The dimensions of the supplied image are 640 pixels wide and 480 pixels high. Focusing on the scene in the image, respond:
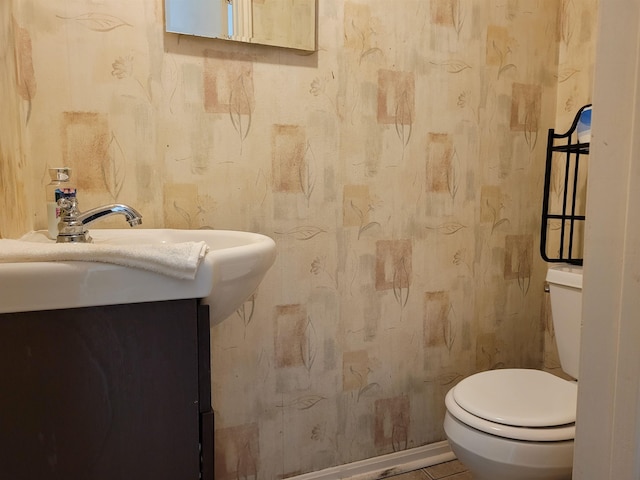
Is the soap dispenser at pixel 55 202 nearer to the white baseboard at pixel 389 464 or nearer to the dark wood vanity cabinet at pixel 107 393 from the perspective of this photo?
the dark wood vanity cabinet at pixel 107 393

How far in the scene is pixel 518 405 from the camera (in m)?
1.28

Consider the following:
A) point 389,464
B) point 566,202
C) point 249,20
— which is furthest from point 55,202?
point 566,202

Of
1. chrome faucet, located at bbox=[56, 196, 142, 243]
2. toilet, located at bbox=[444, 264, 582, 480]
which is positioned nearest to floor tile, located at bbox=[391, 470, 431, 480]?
toilet, located at bbox=[444, 264, 582, 480]

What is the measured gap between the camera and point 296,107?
144 cm

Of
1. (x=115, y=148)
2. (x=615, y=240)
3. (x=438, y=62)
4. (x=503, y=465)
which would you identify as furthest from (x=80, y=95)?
(x=503, y=465)

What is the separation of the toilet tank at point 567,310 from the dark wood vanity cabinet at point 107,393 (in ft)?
3.85

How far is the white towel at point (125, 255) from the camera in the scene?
651 millimetres

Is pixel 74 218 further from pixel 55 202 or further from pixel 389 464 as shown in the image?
pixel 389 464

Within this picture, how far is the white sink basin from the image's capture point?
2.07 feet

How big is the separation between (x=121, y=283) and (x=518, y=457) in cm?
101

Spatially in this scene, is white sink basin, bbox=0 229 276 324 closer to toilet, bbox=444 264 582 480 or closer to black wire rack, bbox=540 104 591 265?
toilet, bbox=444 264 582 480

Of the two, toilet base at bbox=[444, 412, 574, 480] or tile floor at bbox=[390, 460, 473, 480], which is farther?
tile floor at bbox=[390, 460, 473, 480]

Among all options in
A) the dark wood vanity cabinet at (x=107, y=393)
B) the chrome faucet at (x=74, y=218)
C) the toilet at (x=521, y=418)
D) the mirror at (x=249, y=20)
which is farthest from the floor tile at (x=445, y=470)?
the mirror at (x=249, y=20)

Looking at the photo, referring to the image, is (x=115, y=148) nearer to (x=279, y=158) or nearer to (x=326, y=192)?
(x=279, y=158)
